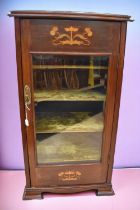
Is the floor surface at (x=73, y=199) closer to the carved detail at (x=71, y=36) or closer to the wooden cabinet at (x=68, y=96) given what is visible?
the wooden cabinet at (x=68, y=96)

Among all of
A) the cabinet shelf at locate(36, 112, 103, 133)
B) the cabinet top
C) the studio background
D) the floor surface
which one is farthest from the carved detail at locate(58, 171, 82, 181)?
the cabinet top

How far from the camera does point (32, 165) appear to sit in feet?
4.54

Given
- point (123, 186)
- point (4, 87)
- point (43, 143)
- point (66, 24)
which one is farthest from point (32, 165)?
point (66, 24)

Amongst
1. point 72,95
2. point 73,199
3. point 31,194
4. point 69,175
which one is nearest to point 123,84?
point 72,95

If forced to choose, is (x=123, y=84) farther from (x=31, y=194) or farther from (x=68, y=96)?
(x=31, y=194)

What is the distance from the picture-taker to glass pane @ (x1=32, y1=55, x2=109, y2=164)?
48.9 inches

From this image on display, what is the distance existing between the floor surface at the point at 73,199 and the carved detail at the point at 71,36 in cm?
103

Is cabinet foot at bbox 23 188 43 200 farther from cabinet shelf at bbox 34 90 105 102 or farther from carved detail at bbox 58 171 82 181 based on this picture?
cabinet shelf at bbox 34 90 105 102

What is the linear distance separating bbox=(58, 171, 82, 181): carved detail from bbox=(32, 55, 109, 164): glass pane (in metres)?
0.08

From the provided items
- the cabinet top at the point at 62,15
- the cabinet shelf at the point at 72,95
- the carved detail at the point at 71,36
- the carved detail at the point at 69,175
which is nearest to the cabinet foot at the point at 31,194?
the carved detail at the point at 69,175

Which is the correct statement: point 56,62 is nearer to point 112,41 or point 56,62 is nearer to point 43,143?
point 112,41

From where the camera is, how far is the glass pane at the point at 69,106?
1241mm

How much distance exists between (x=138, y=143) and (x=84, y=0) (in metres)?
1.17

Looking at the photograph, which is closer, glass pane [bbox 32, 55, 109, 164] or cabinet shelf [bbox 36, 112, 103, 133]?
glass pane [bbox 32, 55, 109, 164]
